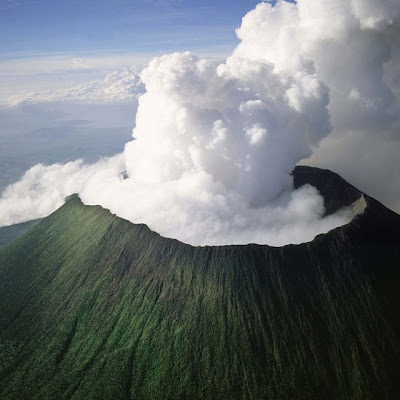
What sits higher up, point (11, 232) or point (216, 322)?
point (11, 232)

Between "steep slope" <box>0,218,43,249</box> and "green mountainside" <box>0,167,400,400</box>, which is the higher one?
"steep slope" <box>0,218,43,249</box>

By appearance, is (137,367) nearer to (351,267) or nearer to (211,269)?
(211,269)

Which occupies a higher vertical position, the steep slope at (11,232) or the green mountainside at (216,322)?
the steep slope at (11,232)

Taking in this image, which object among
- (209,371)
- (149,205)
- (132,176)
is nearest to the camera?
(209,371)

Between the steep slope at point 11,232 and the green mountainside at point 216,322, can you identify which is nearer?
the green mountainside at point 216,322

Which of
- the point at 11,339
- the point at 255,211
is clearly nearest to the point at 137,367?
the point at 11,339

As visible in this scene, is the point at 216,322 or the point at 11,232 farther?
the point at 11,232

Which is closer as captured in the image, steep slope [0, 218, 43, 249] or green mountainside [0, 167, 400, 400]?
green mountainside [0, 167, 400, 400]

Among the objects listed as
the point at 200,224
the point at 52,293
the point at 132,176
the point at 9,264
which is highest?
the point at 132,176
